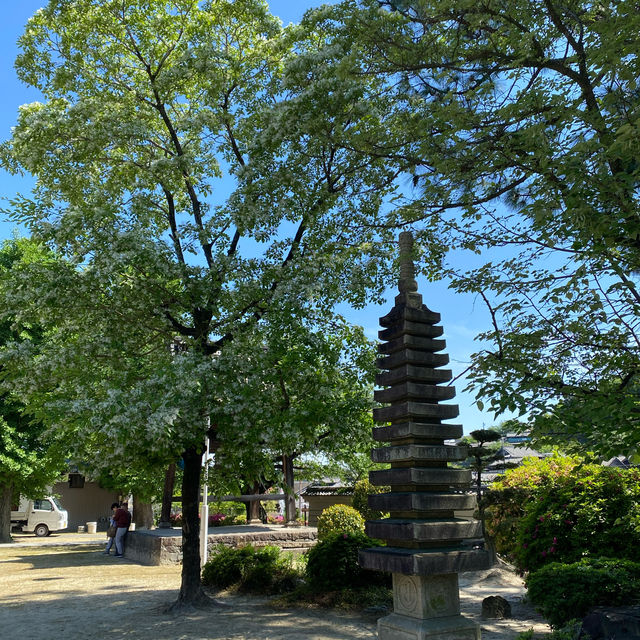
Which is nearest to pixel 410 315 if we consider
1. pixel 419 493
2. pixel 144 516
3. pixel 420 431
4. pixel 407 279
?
pixel 407 279

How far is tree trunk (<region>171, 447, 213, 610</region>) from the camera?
12.1 meters

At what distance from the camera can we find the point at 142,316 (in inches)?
490

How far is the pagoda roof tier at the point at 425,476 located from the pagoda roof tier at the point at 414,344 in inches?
65.7

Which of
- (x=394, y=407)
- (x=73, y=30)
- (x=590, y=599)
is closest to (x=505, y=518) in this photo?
(x=590, y=599)

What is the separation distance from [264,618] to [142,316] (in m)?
6.42

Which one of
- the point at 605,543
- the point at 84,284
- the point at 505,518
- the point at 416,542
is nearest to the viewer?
the point at 416,542

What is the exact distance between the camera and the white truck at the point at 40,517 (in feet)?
122

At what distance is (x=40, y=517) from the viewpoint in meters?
37.2

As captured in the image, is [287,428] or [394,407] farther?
[287,428]

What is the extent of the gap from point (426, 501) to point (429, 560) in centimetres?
72

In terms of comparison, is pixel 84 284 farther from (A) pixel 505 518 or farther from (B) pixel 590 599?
(A) pixel 505 518

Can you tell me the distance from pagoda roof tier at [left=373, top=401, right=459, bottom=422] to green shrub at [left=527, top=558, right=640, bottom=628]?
11.0 ft

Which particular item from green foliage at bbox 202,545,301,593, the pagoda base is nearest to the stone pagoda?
the pagoda base

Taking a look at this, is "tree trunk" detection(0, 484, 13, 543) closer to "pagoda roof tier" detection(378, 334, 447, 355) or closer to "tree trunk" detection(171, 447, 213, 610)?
"tree trunk" detection(171, 447, 213, 610)
